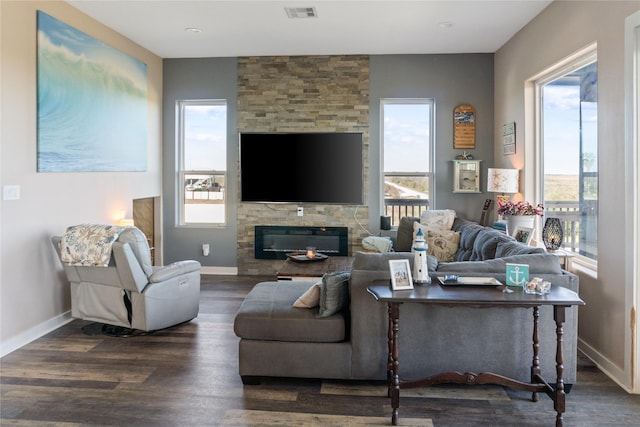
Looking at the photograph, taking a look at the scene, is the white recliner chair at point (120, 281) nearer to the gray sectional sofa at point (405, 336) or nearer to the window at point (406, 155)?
the gray sectional sofa at point (405, 336)

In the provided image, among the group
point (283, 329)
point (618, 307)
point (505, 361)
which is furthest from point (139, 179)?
point (618, 307)

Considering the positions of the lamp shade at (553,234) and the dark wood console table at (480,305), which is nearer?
the dark wood console table at (480,305)

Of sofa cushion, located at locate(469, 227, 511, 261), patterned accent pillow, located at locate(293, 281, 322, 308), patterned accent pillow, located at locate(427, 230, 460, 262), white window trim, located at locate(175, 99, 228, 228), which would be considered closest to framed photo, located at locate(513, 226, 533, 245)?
sofa cushion, located at locate(469, 227, 511, 261)

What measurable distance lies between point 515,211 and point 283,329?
2.67m

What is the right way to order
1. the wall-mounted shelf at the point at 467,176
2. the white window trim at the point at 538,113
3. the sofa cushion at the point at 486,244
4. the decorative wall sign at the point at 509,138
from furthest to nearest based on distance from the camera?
the wall-mounted shelf at the point at 467,176
the decorative wall sign at the point at 509,138
the white window trim at the point at 538,113
the sofa cushion at the point at 486,244

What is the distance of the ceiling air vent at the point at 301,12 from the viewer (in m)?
4.38

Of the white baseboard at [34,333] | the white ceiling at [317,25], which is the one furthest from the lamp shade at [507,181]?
the white baseboard at [34,333]

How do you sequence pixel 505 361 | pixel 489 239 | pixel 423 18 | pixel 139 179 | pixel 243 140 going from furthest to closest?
pixel 243 140
pixel 139 179
pixel 423 18
pixel 489 239
pixel 505 361

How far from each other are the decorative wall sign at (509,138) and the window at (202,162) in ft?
12.1

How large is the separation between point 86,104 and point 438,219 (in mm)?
4061

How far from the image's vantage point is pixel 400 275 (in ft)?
8.36

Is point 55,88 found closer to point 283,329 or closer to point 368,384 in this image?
point 283,329

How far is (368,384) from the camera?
2.92 meters

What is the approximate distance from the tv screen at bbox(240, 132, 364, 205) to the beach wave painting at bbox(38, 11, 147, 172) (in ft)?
4.62
